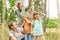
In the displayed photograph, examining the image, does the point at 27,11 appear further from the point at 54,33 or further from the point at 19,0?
the point at 54,33

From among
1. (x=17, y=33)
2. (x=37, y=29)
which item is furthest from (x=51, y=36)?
(x=17, y=33)

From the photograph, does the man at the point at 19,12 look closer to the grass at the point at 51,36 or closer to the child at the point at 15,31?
the child at the point at 15,31

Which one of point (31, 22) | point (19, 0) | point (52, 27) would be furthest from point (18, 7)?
point (52, 27)

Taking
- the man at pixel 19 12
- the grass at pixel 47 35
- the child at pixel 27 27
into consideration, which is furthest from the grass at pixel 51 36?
the man at pixel 19 12

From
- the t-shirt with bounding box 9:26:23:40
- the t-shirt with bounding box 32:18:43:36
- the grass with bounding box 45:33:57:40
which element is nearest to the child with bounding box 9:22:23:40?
the t-shirt with bounding box 9:26:23:40

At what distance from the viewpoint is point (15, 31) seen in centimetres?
163

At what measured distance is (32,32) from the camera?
1620 mm

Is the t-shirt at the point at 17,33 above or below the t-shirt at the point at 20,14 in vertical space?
below

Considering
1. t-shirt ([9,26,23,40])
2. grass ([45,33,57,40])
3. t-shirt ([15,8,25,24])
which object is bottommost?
grass ([45,33,57,40])

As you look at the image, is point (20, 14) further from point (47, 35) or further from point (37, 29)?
point (47, 35)

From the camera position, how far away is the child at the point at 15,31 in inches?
64.2

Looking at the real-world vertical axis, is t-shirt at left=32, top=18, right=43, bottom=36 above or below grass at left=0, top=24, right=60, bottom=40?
above

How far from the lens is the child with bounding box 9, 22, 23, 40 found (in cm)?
163

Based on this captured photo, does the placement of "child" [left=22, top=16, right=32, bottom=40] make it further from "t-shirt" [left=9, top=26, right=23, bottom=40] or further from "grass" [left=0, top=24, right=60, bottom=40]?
"grass" [left=0, top=24, right=60, bottom=40]
